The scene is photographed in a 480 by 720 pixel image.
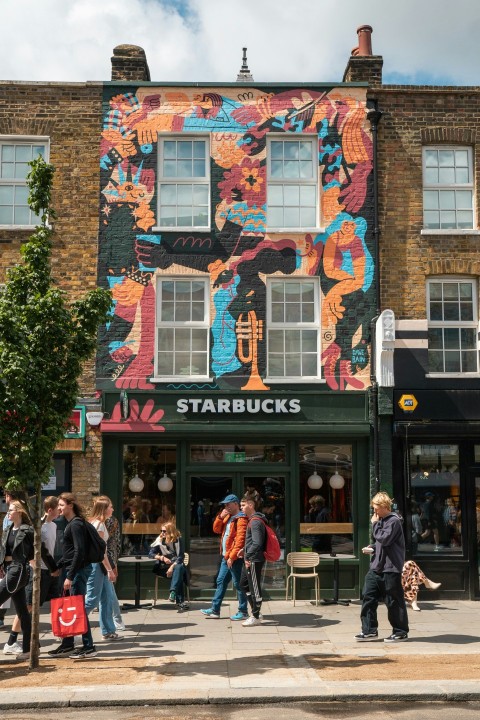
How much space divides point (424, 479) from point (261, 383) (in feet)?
10.6

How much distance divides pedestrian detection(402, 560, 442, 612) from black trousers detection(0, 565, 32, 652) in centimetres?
614

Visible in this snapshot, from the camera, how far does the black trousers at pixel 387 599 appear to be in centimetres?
1095

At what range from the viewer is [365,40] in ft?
54.3

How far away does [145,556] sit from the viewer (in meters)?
14.8

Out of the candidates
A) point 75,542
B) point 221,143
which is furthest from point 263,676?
point 221,143

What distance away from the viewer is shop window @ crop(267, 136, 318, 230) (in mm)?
15578

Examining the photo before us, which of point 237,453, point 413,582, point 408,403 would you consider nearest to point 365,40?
point 408,403

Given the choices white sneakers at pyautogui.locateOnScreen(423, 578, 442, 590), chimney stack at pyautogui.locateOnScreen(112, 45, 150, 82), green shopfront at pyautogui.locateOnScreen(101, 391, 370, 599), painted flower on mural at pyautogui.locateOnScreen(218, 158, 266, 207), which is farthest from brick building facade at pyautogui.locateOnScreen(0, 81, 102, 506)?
white sneakers at pyautogui.locateOnScreen(423, 578, 442, 590)

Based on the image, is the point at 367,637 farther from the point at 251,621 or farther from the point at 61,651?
the point at 61,651

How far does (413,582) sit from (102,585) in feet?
17.5

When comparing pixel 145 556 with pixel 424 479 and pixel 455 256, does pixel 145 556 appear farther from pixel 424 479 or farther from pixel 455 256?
pixel 455 256

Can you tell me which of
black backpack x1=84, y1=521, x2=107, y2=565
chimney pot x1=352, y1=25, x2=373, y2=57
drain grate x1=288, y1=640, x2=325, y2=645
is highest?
chimney pot x1=352, y1=25, x2=373, y2=57

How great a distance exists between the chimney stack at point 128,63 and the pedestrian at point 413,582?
32.1ft

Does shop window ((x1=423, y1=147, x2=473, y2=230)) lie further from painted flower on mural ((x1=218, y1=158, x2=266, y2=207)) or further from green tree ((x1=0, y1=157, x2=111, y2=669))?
green tree ((x1=0, y1=157, x2=111, y2=669))
